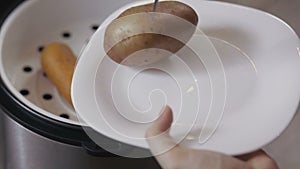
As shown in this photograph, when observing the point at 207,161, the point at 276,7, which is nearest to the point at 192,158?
the point at 207,161

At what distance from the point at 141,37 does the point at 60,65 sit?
0.59 feet

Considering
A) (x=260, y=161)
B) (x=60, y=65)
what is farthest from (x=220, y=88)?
(x=60, y=65)

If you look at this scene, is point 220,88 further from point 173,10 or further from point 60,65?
point 60,65

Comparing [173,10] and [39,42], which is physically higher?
[173,10]

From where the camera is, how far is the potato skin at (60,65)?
0.67 metres

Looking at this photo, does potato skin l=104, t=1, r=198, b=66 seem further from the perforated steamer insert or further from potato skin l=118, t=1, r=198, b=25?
the perforated steamer insert

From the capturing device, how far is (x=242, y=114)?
0.52m

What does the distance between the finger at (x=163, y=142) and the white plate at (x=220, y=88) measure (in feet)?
0.04

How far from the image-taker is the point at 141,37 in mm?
537

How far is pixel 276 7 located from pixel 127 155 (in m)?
0.28

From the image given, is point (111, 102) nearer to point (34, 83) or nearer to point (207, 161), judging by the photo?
point (207, 161)

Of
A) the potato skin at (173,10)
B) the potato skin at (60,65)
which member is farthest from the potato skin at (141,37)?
the potato skin at (60,65)

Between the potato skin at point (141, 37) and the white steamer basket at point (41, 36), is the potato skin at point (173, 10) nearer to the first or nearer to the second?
the potato skin at point (141, 37)

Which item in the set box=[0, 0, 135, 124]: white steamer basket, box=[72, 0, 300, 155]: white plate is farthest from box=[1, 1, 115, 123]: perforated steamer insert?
box=[72, 0, 300, 155]: white plate
